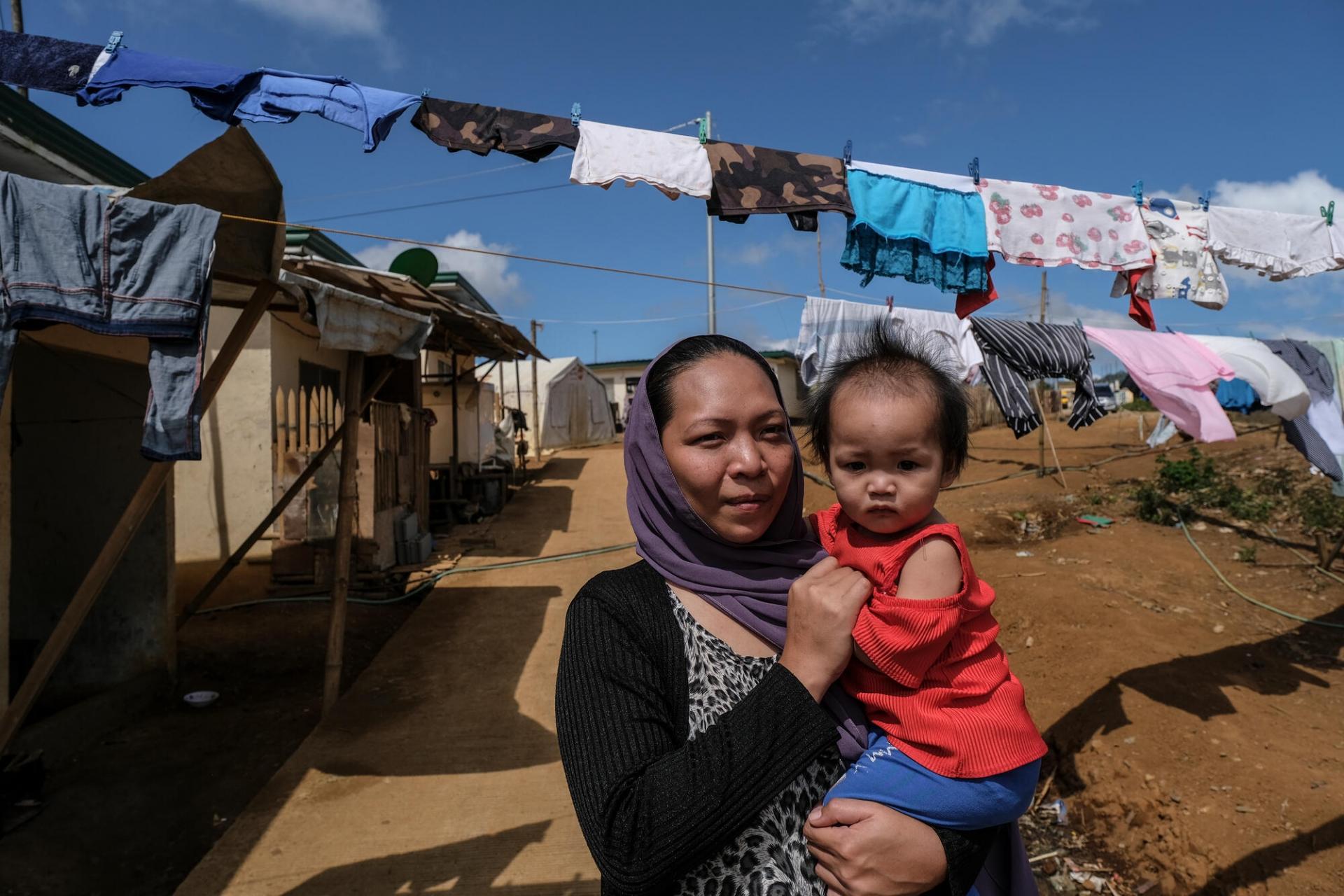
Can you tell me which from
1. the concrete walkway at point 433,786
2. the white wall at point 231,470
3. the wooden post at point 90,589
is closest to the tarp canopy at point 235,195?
the wooden post at point 90,589

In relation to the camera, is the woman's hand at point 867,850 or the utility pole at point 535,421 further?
the utility pole at point 535,421

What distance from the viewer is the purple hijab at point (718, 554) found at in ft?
4.30

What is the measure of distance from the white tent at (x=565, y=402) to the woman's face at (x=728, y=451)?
2103 cm

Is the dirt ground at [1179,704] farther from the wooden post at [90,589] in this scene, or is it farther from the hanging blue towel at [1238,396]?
the wooden post at [90,589]

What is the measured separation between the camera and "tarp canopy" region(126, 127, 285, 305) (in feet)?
10.6

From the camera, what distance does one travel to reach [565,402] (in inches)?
952

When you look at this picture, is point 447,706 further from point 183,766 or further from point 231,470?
point 231,470

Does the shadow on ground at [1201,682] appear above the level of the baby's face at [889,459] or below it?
below

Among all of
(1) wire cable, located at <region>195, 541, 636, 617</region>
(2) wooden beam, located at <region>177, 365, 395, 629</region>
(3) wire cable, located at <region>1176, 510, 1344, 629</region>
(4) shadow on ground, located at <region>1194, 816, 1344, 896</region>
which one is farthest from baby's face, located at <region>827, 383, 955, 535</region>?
(3) wire cable, located at <region>1176, 510, 1344, 629</region>

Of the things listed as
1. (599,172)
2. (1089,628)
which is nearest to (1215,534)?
(1089,628)

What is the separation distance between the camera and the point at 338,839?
3729mm

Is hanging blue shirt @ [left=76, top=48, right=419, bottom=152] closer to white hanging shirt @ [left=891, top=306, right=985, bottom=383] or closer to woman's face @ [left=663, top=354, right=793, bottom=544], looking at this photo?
woman's face @ [left=663, top=354, right=793, bottom=544]

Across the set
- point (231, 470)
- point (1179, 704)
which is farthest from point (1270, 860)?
point (231, 470)

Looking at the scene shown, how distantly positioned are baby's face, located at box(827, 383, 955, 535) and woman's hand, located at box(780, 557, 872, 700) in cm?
30
